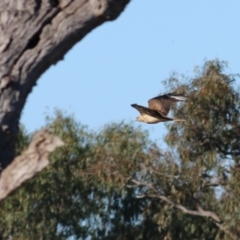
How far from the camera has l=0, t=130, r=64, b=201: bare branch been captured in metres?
3.70

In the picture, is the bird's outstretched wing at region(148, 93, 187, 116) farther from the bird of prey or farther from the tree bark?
the tree bark

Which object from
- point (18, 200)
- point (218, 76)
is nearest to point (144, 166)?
point (218, 76)

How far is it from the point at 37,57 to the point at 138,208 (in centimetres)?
2065

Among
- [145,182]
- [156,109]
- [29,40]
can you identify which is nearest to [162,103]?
[156,109]

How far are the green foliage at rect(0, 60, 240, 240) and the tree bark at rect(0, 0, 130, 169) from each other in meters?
15.7

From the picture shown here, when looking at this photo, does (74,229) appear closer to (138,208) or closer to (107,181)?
(138,208)

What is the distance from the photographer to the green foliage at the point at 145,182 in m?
20.7

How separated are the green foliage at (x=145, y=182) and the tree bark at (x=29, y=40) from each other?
51.6 feet

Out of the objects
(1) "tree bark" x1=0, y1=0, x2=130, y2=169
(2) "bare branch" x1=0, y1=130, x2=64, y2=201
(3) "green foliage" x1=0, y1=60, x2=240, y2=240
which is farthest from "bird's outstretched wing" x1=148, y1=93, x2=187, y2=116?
(2) "bare branch" x1=0, y1=130, x2=64, y2=201

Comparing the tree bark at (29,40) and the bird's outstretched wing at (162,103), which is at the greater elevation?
the bird's outstretched wing at (162,103)

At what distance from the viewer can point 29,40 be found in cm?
385

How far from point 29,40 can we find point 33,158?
398mm

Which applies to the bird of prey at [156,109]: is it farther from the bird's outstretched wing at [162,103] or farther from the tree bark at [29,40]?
the tree bark at [29,40]

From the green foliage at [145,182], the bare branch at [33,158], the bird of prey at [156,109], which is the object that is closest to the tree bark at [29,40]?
the bare branch at [33,158]
